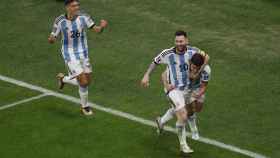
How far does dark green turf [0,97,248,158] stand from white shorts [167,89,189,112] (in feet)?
2.99

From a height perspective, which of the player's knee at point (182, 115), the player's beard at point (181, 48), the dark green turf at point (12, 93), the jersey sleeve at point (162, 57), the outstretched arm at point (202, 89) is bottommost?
the dark green turf at point (12, 93)

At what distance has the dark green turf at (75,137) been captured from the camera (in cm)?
1188

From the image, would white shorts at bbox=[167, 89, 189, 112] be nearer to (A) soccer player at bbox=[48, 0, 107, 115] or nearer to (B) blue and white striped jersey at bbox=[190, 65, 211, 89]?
(B) blue and white striped jersey at bbox=[190, 65, 211, 89]

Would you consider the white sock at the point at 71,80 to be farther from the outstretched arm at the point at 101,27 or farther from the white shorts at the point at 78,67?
the outstretched arm at the point at 101,27

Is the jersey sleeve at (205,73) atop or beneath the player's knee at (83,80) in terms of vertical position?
atop

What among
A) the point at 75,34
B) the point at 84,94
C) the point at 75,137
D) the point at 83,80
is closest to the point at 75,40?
the point at 75,34

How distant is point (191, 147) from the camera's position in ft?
39.5

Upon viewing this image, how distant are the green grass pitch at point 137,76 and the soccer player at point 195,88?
1.41ft

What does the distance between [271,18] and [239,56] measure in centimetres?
288

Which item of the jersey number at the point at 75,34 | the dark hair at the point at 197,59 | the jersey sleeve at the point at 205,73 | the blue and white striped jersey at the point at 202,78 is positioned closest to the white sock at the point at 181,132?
the blue and white striped jersey at the point at 202,78

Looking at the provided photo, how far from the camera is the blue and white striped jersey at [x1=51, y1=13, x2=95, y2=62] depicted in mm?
13250

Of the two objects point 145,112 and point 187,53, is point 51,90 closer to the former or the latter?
point 145,112

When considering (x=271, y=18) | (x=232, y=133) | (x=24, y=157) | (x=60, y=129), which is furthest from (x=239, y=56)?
(x=24, y=157)

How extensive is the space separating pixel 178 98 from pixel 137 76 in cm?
394
